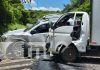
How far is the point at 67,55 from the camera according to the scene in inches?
707

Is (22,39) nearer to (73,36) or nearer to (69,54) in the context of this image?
(69,54)

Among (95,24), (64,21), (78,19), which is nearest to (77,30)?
(78,19)

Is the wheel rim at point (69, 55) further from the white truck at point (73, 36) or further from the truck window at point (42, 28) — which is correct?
the truck window at point (42, 28)

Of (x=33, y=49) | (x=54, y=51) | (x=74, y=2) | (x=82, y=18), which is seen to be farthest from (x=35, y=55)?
(x=74, y=2)

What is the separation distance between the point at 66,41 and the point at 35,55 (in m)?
3.06

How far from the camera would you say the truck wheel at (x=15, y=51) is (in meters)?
19.6

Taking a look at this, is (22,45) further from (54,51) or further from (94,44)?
(94,44)

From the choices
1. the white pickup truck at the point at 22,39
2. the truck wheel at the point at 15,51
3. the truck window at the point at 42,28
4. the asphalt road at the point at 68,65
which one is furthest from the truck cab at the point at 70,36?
the truck window at the point at 42,28

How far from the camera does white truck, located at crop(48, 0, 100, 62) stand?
58.2 feet

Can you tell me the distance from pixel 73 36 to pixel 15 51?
3606 millimetres

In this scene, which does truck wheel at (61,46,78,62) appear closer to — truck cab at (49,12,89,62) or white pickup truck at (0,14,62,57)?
truck cab at (49,12,89,62)

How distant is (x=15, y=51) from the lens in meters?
19.7

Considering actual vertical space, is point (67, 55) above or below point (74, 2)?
below

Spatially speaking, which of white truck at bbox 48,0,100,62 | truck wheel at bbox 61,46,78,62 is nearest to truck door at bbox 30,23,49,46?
white truck at bbox 48,0,100,62
